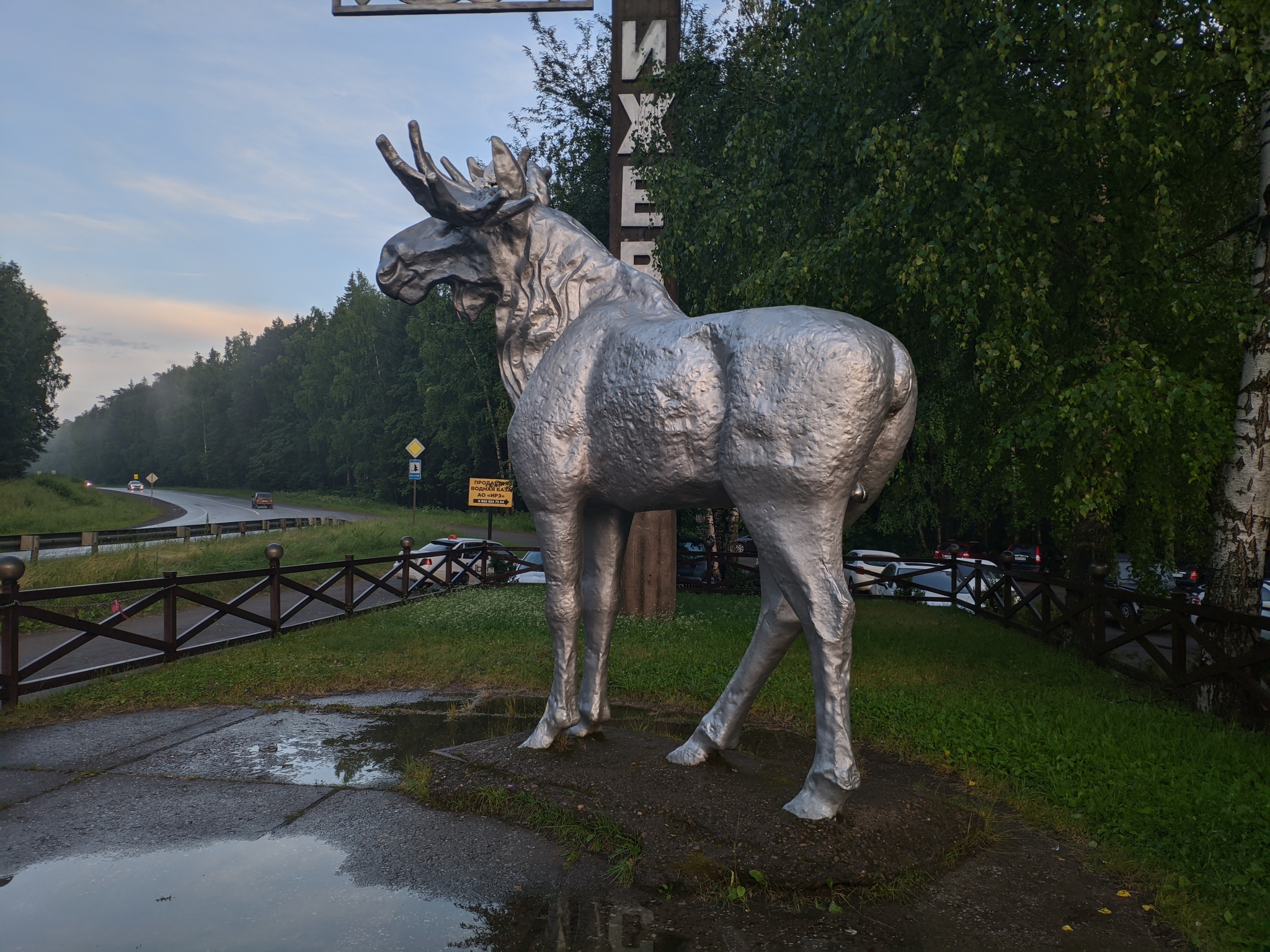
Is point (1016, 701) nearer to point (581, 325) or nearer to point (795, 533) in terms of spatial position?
point (795, 533)

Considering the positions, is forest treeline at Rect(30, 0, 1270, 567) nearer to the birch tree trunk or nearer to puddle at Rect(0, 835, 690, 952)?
the birch tree trunk

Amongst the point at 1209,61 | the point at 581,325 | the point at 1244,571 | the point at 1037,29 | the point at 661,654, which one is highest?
the point at 1037,29

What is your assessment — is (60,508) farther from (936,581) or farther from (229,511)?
(936,581)

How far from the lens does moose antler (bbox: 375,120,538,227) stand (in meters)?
4.39

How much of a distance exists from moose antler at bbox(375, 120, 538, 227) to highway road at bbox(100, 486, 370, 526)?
1342 inches

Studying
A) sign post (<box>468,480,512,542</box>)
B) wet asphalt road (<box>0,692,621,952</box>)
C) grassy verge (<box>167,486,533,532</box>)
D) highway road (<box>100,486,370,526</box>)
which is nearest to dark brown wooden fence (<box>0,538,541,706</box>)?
sign post (<box>468,480,512,542</box>)

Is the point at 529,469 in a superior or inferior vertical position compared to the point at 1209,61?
inferior

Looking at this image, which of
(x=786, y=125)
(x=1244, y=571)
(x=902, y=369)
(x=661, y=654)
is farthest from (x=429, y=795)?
(x=786, y=125)

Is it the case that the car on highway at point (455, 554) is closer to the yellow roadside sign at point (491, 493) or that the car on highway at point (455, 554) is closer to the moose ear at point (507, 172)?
the yellow roadside sign at point (491, 493)

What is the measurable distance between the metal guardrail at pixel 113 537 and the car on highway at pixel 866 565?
53.7ft

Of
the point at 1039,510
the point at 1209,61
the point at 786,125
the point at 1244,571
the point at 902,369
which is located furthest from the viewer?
the point at 1039,510

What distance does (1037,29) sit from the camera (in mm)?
6801

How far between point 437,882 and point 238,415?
78820 millimetres

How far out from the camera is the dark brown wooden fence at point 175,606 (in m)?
6.78
